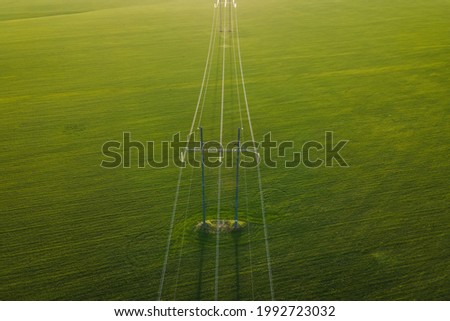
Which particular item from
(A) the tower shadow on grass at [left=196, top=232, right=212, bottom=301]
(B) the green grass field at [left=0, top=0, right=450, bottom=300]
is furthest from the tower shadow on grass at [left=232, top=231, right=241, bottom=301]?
(A) the tower shadow on grass at [left=196, top=232, right=212, bottom=301]

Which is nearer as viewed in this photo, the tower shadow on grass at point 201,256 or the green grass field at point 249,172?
the tower shadow on grass at point 201,256

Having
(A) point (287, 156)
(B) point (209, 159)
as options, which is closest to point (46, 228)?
(B) point (209, 159)

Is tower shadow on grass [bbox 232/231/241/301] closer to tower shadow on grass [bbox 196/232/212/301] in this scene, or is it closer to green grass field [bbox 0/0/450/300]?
green grass field [bbox 0/0/450/300]

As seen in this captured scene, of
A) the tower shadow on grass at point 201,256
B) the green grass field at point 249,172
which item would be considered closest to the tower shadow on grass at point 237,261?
the green grass field at point 249,172

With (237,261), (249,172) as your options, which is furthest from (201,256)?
(249,172)

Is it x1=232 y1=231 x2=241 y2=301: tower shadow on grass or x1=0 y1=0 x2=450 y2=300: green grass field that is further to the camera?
x1=0 y1=0 x2=450 y2=300: green grass field

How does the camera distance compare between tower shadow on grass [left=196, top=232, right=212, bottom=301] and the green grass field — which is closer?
tower shadow on grass [left=196, top=232, right=212, bottom=301]

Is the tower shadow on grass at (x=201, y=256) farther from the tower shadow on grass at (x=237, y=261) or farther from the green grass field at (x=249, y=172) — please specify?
the tower shadow on grass at (x=237, y=261)

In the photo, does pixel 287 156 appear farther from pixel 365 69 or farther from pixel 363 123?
pixel 365 69
